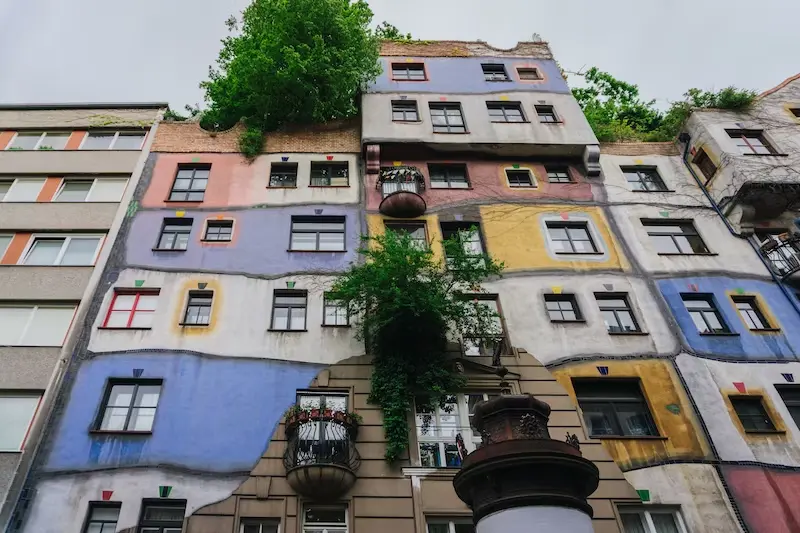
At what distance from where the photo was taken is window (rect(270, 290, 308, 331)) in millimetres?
14930

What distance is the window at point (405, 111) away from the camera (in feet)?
67.7

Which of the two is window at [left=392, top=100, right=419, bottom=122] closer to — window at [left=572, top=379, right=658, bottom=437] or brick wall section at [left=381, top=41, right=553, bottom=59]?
brick wall section at [left=381, top=41, right=553, bottom=59]

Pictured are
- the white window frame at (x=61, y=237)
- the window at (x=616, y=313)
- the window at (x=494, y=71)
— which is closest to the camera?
the window at (x=616, y=313)

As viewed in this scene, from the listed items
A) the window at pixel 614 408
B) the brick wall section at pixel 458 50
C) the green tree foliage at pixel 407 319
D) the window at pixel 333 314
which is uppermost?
the brick wall section at pixel 458 50

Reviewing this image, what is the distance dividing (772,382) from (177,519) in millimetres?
13796

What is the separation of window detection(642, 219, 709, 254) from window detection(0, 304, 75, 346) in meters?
16.5

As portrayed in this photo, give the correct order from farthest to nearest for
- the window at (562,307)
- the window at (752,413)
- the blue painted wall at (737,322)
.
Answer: the window at (562,307) < the blue painted wall at (737,322) < the window at (752,413)

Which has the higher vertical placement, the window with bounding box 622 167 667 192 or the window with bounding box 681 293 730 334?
the window with bounding box 622 167 667 192

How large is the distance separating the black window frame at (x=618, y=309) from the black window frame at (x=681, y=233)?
9.97 feet

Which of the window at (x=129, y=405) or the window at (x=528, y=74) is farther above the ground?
the window at (x=528, y=74)

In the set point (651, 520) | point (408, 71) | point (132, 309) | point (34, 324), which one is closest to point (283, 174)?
point (132, 309)

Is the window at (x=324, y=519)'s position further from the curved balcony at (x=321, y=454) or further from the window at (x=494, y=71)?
the window at (x=494, y=71)

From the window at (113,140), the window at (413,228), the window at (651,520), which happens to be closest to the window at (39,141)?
the window at (113,140)

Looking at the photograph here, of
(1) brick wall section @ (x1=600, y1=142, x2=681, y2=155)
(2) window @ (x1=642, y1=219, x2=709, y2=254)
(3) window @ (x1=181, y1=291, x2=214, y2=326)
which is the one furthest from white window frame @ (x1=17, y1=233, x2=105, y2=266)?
(1) brick wall section @ (x1=600, y1=142, x2=681, y2=155)
